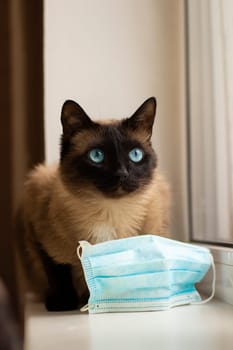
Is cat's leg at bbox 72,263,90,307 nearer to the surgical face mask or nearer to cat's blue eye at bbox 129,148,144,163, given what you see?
the surgical face mask

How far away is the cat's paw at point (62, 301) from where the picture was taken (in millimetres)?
1286

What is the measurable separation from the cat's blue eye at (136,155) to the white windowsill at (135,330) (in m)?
0.36

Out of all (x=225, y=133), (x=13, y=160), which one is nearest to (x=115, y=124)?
(x=225, y=133)

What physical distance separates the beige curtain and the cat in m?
0.63

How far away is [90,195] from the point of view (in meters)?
1.31

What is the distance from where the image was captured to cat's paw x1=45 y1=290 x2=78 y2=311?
1.29 m

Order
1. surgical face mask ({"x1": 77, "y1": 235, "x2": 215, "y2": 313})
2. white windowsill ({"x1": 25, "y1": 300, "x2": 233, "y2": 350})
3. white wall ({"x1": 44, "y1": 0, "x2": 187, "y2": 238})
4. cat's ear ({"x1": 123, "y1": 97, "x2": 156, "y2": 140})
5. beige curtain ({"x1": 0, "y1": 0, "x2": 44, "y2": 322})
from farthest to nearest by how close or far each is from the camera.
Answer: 1. beige curtain ({"x1": 0, "y1": 0, "x2": 44, "y2": 322})
2. white wall ({"x1": 44, "y1": 0, "x2": 187, "y2": 238})
3. cat's ear ({"x1": 123, "y1": 97, "x2": 156, "y2": 140})
4. surgical face mask ({"x1": 77, "y1": 235, "x2": 215, "y2": 313})
5. white windowsill ({"x1": 25, "y1": 300, "x2": 233, "y2": 350})

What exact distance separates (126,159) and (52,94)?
0.49m

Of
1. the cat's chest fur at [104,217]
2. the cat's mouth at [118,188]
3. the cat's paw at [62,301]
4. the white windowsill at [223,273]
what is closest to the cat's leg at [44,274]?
the cat's paw at [62,301]

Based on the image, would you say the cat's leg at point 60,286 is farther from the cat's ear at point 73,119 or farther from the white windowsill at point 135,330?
the cat's ear at point 73,119

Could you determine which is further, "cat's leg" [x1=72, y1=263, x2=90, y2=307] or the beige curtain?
the beige curtain

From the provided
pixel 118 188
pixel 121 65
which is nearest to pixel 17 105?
pixel 121 65

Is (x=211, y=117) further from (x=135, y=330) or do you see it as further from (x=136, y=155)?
(x=135, y=330)

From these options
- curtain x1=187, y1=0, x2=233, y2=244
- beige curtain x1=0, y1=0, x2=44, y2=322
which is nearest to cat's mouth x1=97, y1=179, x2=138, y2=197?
curtain x1=187, y1=0, x2=233, y2=244
